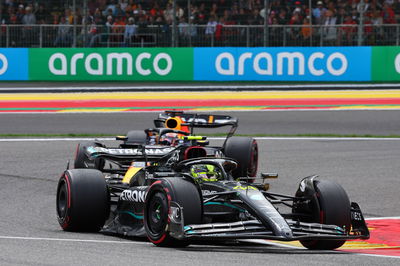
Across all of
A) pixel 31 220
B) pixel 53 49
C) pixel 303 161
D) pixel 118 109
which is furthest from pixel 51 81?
pixel 31 220

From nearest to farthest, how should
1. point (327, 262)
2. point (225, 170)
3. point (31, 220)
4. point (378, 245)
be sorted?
point (327, 262) → point (378, 245) → point (225, 170) → point (31, 220)

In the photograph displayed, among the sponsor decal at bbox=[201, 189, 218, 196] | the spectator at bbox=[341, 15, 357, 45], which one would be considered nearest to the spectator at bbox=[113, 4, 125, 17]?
the spectator at bbox=[341, 15, 357, 45]

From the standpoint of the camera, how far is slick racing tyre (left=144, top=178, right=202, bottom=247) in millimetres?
7895

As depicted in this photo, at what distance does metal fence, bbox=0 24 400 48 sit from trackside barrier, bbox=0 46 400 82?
0.31 m

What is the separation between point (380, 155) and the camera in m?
15.6

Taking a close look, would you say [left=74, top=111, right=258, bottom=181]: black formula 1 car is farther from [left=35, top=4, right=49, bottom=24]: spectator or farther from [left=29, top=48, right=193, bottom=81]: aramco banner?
[left=35, top=4, right=49, bottom=24]: spectator

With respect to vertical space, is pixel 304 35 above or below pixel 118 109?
above

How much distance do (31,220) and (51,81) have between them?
A: 17.1 m

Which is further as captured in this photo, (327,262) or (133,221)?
(133,221)

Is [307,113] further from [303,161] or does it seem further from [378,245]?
[378,245]

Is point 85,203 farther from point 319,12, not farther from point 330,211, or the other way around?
point 319,12

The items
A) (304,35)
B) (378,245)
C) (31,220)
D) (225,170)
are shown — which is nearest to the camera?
(378,245)

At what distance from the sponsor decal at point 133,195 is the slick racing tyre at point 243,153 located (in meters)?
3.42

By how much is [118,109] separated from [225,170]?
1306 centimetres
